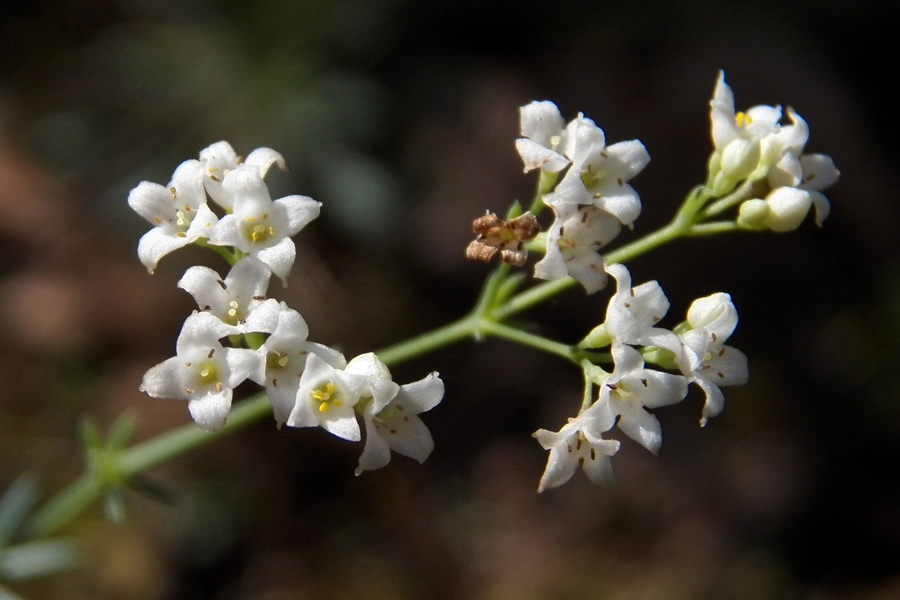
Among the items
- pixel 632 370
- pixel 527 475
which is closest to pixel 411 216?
pixel 527 475

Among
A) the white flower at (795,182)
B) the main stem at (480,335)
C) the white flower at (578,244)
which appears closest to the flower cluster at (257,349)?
the main stem at (480,335)

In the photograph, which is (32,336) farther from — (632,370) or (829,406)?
(829,406)

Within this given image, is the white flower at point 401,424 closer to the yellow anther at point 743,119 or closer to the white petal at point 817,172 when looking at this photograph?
the yellow anther at point 743,119

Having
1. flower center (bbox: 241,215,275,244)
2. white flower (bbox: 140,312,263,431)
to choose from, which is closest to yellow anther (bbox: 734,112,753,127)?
flower center (bbox: 241,215,275,244)

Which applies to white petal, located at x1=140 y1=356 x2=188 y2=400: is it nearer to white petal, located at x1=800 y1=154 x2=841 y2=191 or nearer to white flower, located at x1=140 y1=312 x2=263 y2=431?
white flower, located at x1=140 y1=312 x2=263 y2=431

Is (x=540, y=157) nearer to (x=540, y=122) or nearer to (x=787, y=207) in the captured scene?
(x=540, y=122)

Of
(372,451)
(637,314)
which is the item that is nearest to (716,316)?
(637,314)
